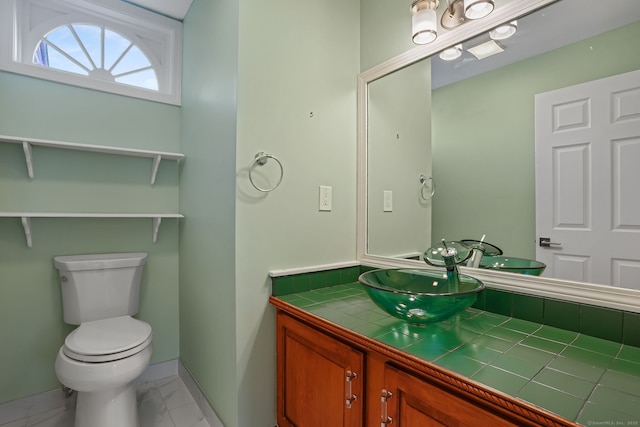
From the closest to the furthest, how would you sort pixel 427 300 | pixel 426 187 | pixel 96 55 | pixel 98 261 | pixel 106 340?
pixel 427 300 < pixel 106 340 < pixel 426 187 < pixel 98 261 < pixel 96 55

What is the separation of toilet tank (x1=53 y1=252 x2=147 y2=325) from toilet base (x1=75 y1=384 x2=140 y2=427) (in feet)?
1.43

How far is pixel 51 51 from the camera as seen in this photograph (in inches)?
69.0

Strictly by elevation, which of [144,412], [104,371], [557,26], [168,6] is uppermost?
[168,6]

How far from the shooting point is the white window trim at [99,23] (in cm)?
160

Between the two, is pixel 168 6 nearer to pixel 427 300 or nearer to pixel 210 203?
pixel 210 203

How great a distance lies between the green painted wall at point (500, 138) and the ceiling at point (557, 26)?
28mm

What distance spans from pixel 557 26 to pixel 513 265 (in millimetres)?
864

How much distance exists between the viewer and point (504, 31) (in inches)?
46.8

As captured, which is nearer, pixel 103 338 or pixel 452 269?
pixel 452 269

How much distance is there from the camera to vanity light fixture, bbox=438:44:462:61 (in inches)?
52.6

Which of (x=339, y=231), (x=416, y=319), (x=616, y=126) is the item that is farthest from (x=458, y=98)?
(x=416, y=319)

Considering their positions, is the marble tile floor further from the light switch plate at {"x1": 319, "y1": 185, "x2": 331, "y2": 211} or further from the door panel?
the door panel

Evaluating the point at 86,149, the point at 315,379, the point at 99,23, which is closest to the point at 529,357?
the point at 315,379

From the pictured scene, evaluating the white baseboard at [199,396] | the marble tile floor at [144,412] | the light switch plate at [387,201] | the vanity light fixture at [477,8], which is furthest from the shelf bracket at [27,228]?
the vanity light fixture at [477,8]
